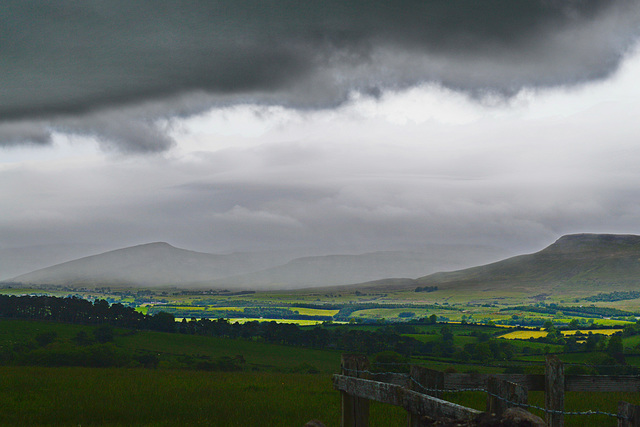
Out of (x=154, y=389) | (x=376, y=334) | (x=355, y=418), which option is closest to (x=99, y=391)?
(x=154, y=389)

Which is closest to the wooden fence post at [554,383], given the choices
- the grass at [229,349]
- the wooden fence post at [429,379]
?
the wooden fence post at [429,379]

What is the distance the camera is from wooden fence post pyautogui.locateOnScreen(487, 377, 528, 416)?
7402 mm

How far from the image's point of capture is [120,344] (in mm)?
100375

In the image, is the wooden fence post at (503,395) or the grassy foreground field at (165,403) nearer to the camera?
the wooden fence post at (503,395)

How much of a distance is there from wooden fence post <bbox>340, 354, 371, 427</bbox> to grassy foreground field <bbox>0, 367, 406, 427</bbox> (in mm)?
5021

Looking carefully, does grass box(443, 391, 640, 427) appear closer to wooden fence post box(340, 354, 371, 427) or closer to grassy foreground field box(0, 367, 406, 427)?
grassy foreground field box(0, 367, 406, 427)

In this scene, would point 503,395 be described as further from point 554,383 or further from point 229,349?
point 229,349

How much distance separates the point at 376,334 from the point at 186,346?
4362cm

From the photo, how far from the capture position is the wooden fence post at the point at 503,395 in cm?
740

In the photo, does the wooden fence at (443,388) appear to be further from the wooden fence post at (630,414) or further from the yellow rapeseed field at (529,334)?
the yellow rapeseed field at (529,334)

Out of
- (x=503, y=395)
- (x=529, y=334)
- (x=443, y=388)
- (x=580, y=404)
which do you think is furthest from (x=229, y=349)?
(x=503, y=395)

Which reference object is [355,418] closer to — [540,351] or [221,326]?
[540,351]

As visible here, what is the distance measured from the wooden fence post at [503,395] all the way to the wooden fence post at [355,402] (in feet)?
9.53

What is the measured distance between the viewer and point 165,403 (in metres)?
19.4
